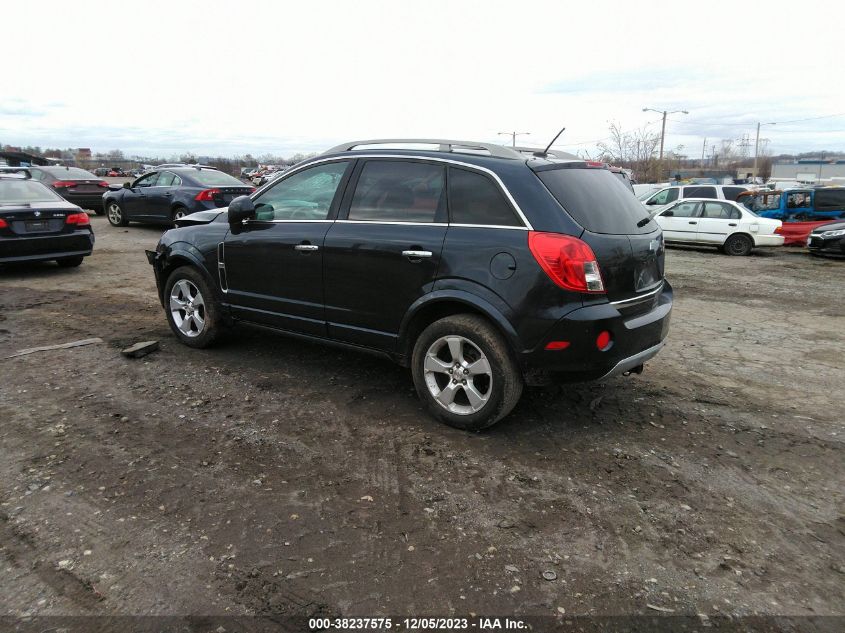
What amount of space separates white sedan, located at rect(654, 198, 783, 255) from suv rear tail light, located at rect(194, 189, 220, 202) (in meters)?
10.8

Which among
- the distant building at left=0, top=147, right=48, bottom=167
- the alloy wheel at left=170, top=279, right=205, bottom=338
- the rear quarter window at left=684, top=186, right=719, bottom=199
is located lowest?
the alloy wheel at left=170, top=279, right=205, bottom=338

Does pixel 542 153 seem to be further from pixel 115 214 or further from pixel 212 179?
pixel 115 214

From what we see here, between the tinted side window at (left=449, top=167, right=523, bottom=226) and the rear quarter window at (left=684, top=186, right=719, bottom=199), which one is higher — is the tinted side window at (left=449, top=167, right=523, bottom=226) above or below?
above

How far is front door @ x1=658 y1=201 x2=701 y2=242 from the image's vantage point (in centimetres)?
1543

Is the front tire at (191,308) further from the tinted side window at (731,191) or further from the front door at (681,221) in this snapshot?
the tinted side window at (731,191)

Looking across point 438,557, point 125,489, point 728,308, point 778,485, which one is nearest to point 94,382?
point 125,489

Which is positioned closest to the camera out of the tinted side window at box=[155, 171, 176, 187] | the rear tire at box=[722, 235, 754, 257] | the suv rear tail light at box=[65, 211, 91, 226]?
the suv rear tail light at box=[65, 211, 91, 226]

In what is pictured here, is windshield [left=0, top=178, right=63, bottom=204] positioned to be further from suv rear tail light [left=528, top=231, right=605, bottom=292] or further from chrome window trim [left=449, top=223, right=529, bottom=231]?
suv rear tail light [left=528, top=231, right=605, bottom=292]

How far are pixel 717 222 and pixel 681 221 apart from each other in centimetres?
87

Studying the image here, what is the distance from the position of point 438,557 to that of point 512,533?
41 cm

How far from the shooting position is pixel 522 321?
3697mm

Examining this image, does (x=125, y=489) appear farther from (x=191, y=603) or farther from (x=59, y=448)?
(x=191, y=603)

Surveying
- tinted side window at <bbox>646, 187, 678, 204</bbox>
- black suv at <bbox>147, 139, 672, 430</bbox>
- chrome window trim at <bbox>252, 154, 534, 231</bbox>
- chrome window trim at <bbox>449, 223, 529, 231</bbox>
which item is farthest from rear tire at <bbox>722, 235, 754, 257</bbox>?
chrome window trim at <bbox>449, 223, 529, 231</bbox>

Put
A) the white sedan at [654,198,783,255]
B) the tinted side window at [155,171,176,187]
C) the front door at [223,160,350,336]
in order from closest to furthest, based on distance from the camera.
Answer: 1. the front door at [223,160,350,336]
2. the tinted side window at [155,171,176,187]
3. the white sedan at [654,198,783,255]
